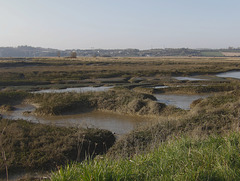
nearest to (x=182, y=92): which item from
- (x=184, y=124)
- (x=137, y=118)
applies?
(x=137, y=118)

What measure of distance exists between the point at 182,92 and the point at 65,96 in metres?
11.9

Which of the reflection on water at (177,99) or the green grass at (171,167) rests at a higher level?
the green grass at (171,167)

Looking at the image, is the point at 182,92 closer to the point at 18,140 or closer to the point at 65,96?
the point at 65,96

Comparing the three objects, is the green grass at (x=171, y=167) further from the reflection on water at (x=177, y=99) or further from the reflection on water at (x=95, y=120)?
the reflection on water at (x=177, y=99)

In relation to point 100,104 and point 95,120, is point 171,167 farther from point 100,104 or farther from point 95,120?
point 100,104

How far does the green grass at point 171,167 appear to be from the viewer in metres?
5.13

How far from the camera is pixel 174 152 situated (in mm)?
6316

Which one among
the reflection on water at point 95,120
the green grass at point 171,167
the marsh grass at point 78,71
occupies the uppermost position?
the green grass at point 171,167

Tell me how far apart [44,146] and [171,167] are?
6.16 m

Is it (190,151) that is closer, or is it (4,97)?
(190,151)

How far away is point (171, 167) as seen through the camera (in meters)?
5.72

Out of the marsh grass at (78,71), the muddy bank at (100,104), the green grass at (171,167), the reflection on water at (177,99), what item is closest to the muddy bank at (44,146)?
the green grass at (171,167)

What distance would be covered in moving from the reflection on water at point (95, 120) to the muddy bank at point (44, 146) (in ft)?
9.54

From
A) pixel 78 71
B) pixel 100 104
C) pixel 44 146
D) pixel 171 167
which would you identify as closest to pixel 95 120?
pixel 100 104
